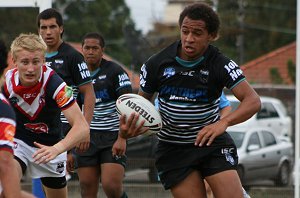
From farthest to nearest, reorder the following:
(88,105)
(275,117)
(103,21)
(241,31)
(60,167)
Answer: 1. (103,21)
2. (241,31)
3. (275,117)
4. (88,105)
5. (60,167)

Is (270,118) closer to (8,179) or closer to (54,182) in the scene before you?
(54,182)

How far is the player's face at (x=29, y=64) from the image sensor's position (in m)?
7.32

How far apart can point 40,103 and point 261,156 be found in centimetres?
993

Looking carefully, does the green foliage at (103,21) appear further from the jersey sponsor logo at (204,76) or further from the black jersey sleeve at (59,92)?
the jersey sponsor logo at (204,76)

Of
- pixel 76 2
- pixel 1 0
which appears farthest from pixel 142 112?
pixel 76 2

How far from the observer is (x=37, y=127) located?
26.5ft

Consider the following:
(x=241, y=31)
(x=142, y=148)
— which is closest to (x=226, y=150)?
(x=142, y=148)

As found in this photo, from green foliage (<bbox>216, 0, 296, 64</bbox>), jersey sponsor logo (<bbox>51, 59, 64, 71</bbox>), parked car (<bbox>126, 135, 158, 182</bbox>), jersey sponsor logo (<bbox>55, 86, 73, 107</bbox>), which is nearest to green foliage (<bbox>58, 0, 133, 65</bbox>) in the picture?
green foliage (<bbox>216, 0, 296, 64</bbox>)

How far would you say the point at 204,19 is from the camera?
743cm

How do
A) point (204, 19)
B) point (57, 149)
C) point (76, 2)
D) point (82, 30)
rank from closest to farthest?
point (57, 149) → point (204, 19) → point (82, 30) → point (76, 2)

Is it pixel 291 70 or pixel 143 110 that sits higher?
pixel 143 110

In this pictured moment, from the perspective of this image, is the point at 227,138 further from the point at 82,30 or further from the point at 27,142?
the point at 82,30

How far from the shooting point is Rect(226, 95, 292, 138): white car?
20753 millimetres

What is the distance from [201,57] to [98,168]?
3.03 m
